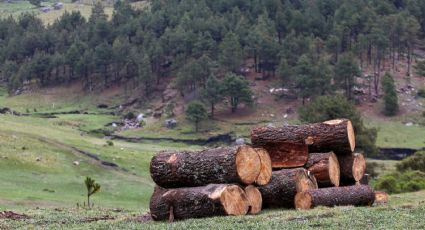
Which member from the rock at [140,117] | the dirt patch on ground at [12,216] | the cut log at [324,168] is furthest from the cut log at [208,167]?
the rock at [140,117]

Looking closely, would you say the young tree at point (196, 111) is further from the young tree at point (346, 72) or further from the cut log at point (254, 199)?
the cut log at point (254, 199)

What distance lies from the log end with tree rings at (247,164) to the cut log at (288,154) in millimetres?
2895

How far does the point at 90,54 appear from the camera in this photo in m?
160

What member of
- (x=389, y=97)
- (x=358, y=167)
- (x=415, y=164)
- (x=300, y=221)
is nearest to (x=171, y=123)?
(x=389, y=97)

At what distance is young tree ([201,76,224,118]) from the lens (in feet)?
418

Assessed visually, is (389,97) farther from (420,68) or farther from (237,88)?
(237,88)

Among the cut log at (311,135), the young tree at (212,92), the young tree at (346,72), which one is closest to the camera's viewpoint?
the cut log at (311,135)

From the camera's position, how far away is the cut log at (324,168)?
1115 inches

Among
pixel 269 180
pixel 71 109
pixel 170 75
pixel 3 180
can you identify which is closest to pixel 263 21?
pixel 170 75

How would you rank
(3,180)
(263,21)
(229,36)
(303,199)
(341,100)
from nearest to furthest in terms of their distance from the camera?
(303,199)
(3,180)
(341,100)
(229,36)
(263,21)

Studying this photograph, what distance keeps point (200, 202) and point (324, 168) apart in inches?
283

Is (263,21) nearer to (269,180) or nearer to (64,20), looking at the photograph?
(64,20)

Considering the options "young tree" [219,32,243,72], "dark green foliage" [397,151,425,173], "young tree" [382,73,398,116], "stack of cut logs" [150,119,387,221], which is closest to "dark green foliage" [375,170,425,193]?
"dark green foliage" [397,151,425,173]

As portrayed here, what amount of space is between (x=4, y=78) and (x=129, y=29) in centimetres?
3892
